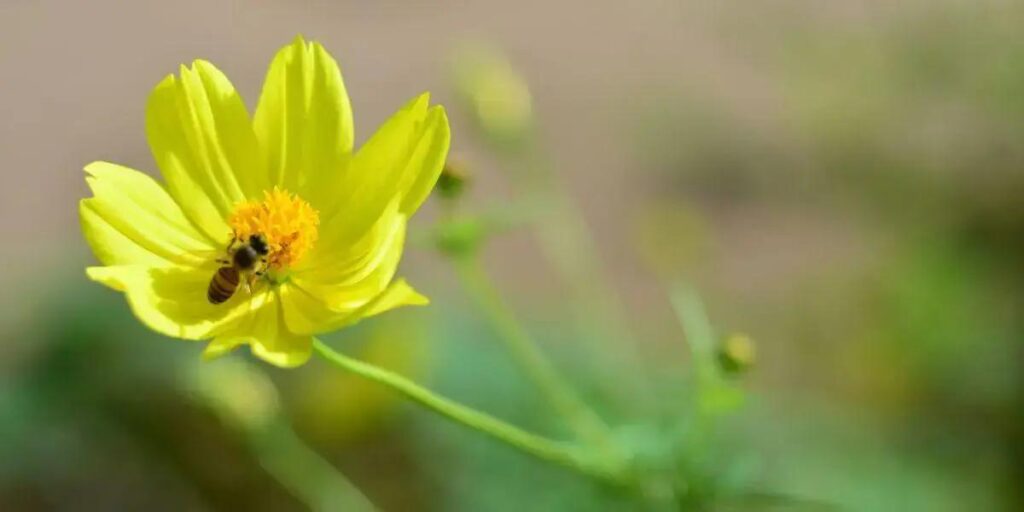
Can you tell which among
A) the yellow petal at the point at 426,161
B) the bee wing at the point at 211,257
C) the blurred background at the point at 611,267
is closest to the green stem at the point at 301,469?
the blurred background at the point at 611,267

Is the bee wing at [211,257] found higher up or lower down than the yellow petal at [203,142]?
lower down

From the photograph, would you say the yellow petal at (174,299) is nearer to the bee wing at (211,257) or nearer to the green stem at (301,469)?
the bee wing at (211,257)

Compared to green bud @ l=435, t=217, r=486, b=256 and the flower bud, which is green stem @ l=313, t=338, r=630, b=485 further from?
the flower bud

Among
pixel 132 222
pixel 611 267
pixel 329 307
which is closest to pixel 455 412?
pixel 329 307

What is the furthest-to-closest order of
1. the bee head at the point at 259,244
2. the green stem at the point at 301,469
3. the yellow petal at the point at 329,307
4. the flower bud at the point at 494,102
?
the flower bud at the point at 494,102, the green stem at the point at 301,469, the bee head at the point at 259,244, the yellow petal at the point at 329,307

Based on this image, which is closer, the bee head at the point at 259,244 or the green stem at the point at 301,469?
the bee head at the point at 259,244

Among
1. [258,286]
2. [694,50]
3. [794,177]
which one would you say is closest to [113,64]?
[694,50]

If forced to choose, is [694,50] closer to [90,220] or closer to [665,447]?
[665,447]
